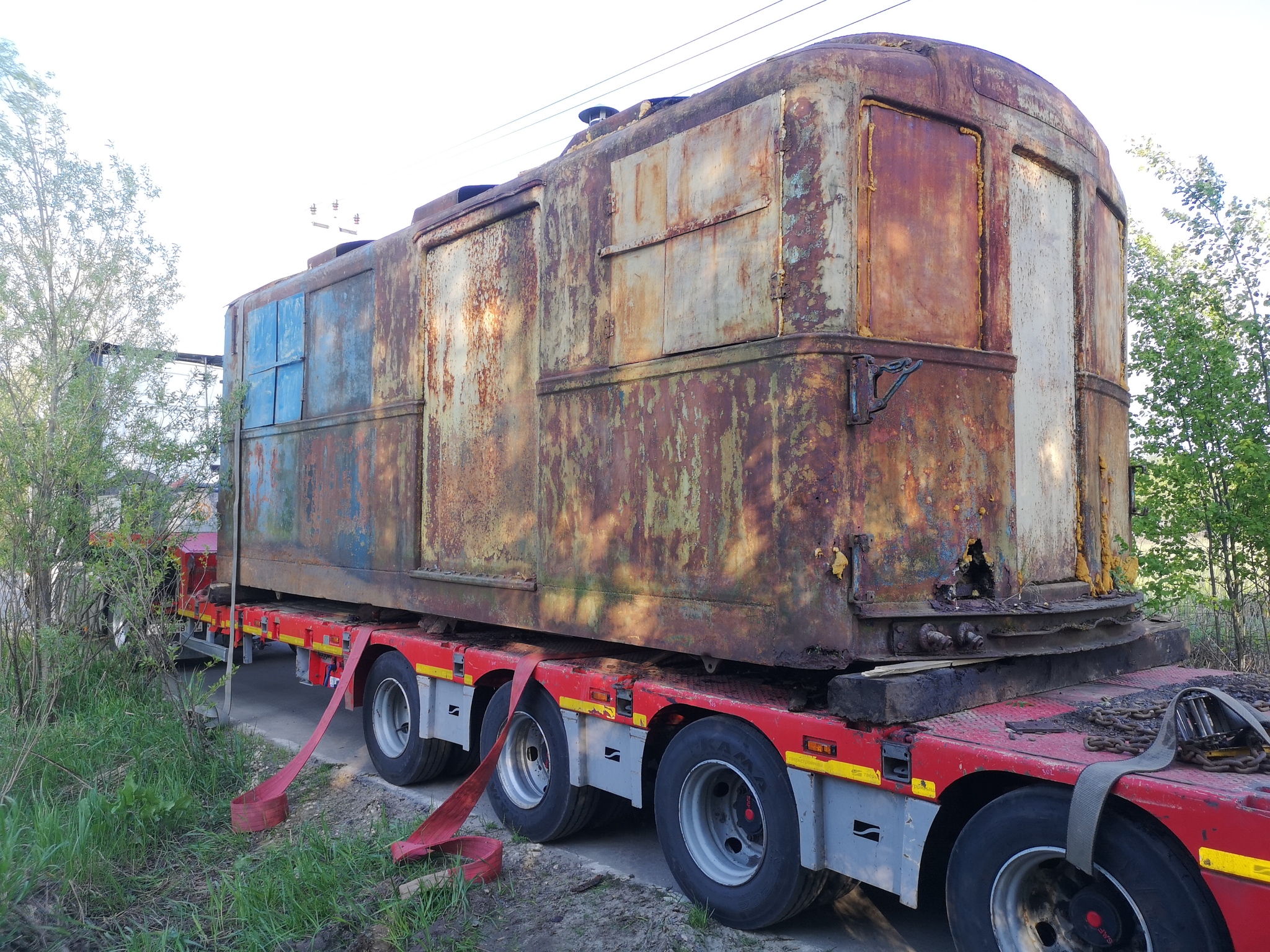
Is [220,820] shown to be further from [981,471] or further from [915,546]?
[981,471]

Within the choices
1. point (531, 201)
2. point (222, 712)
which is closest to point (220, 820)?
point (222, 712)

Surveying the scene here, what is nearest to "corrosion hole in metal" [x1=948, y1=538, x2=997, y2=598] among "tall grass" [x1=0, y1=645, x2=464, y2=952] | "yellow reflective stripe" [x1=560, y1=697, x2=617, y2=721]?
"yellow reflective stripe" [x1=560, y1=697, x2=617, y2=721]

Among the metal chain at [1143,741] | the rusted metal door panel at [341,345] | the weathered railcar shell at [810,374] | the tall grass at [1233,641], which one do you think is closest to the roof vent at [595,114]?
the weathered railcar shell at [810,374]

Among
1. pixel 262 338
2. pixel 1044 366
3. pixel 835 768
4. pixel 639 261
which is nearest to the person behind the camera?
pixel 835 768

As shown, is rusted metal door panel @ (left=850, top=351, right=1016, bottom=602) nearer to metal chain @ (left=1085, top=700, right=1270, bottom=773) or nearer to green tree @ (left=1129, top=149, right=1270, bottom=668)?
metal chain @ (left=1085, top=700, right=1270, bottom=773)

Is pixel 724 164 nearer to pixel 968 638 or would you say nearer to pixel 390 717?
pixel 968 638

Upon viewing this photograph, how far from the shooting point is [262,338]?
9109 millimetres

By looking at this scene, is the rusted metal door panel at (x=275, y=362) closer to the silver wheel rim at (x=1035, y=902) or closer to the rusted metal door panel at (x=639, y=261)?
the rusted metal door panel at (x=639, y=261)

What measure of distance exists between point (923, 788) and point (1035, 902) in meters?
0.51

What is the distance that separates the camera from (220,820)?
5.75 m

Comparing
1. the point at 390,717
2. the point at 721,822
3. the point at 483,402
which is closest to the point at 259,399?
the point at 390,717

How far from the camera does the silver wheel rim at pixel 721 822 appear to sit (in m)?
4.25

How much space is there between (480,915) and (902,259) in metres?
3.64

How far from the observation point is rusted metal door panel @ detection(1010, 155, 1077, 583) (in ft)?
14.9
